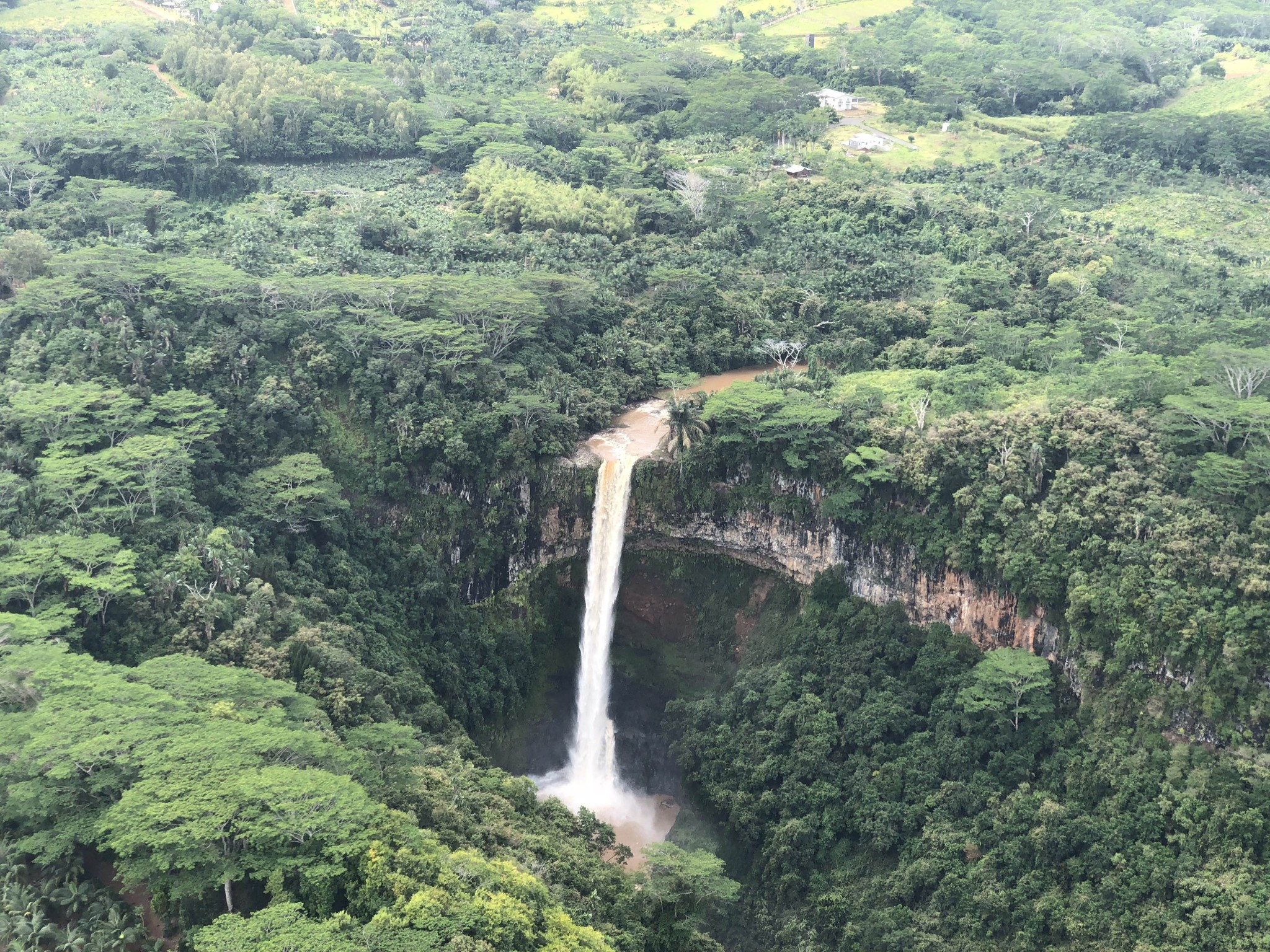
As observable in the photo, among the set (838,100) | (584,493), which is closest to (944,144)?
(838,100)

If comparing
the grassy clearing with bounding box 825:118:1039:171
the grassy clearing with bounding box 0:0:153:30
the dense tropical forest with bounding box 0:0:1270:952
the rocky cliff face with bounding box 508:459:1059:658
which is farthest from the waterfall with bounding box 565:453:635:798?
the grassy clearing with bounding box 0:0:153:30

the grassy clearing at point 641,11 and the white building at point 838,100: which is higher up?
the grassy clearing at point 641,11

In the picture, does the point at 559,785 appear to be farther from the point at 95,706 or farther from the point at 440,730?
the point at 95,706

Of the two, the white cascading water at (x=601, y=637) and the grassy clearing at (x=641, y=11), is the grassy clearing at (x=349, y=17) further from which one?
the white cascading water at (x=601, y=637)

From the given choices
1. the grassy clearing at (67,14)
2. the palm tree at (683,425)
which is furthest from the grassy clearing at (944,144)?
the grassy clearing at (67,14)

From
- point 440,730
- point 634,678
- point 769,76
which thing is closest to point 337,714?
point 440,730

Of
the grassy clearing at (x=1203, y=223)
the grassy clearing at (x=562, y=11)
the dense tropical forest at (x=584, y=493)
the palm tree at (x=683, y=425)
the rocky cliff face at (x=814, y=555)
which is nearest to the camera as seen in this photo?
the dense tropical forest at (x=584, y=493)

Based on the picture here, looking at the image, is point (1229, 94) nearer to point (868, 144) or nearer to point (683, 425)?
point (868, 144)
